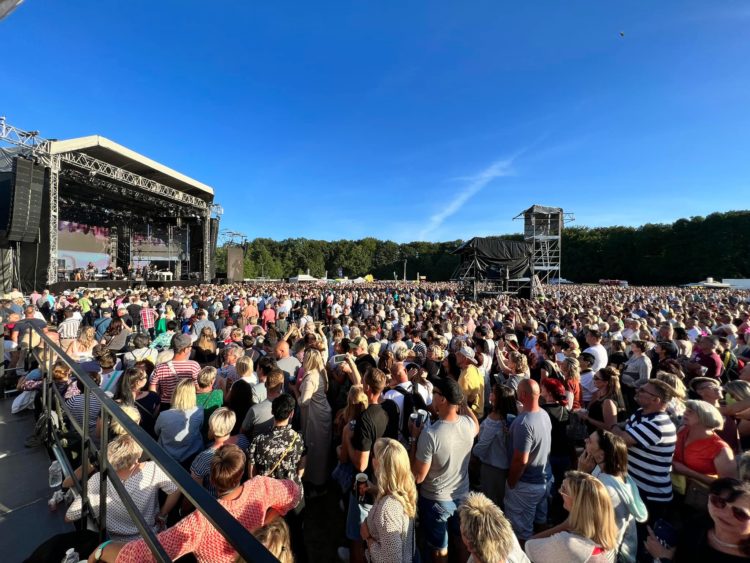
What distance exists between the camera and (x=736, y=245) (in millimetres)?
46312

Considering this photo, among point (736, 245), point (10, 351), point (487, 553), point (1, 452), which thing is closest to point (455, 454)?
point (487, 553)

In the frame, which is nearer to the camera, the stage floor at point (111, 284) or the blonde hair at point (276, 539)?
the blonde hair at point (276, 539)

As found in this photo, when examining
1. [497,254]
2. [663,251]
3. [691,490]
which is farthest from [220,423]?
[663,251]

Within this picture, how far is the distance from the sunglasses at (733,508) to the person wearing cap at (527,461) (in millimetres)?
1181

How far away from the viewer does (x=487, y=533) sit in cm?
158

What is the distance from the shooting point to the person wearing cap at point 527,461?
9.23ft

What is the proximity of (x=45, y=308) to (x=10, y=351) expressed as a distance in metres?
6.95

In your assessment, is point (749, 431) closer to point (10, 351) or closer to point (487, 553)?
point (487, 553)

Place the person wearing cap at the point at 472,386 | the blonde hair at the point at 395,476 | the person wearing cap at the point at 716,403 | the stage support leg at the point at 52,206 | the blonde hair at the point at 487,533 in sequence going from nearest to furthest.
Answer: the blonde hair at the point at 487,533
the blonde hair at the point at 395,476
the person wearing cap at the point at 716,403
the person wearing cap at the point at 472,386
the stage support leg at the point at 52,206

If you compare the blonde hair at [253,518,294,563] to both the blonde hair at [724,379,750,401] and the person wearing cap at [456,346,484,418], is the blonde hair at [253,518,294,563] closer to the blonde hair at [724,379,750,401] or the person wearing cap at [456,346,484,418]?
the person wearing cap at [456,346,484,418]

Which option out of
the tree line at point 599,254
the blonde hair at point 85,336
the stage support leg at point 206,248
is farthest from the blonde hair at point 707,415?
the tree line at point 599,254

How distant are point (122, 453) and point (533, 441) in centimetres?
295

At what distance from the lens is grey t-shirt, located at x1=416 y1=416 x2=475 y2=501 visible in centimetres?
253

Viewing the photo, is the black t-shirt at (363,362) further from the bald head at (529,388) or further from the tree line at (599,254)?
the tree line at (599,254)
